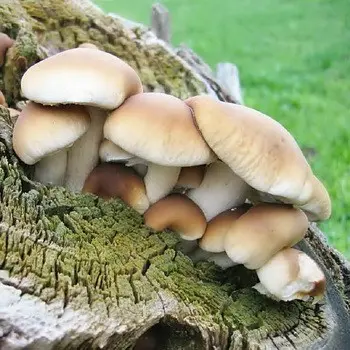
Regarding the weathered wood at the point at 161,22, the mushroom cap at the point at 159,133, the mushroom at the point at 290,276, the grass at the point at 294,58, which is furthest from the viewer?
the weathered wood at the point at 161,22

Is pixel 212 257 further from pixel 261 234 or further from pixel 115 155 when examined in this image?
pixel 115 155

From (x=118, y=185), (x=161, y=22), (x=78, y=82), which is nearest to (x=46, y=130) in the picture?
(x=78, y=82)

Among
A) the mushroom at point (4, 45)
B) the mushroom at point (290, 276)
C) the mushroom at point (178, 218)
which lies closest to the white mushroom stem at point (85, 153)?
the mushroom at point (178, 218)

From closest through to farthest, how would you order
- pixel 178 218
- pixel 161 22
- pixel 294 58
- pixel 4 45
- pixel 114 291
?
pixel 114 291 → pixel 178 218 → pixel 4 45 → pixel 161 22 → pixel 294 58

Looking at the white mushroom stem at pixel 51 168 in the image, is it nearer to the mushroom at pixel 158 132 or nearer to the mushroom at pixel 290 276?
the mushroom at pixel 158 132

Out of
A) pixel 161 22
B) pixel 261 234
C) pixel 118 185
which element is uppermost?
pixel 261 234

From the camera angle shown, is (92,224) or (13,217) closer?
(13,217)

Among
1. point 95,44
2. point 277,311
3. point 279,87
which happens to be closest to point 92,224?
point 277,311

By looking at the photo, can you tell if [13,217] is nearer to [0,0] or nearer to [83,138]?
[83,138]
